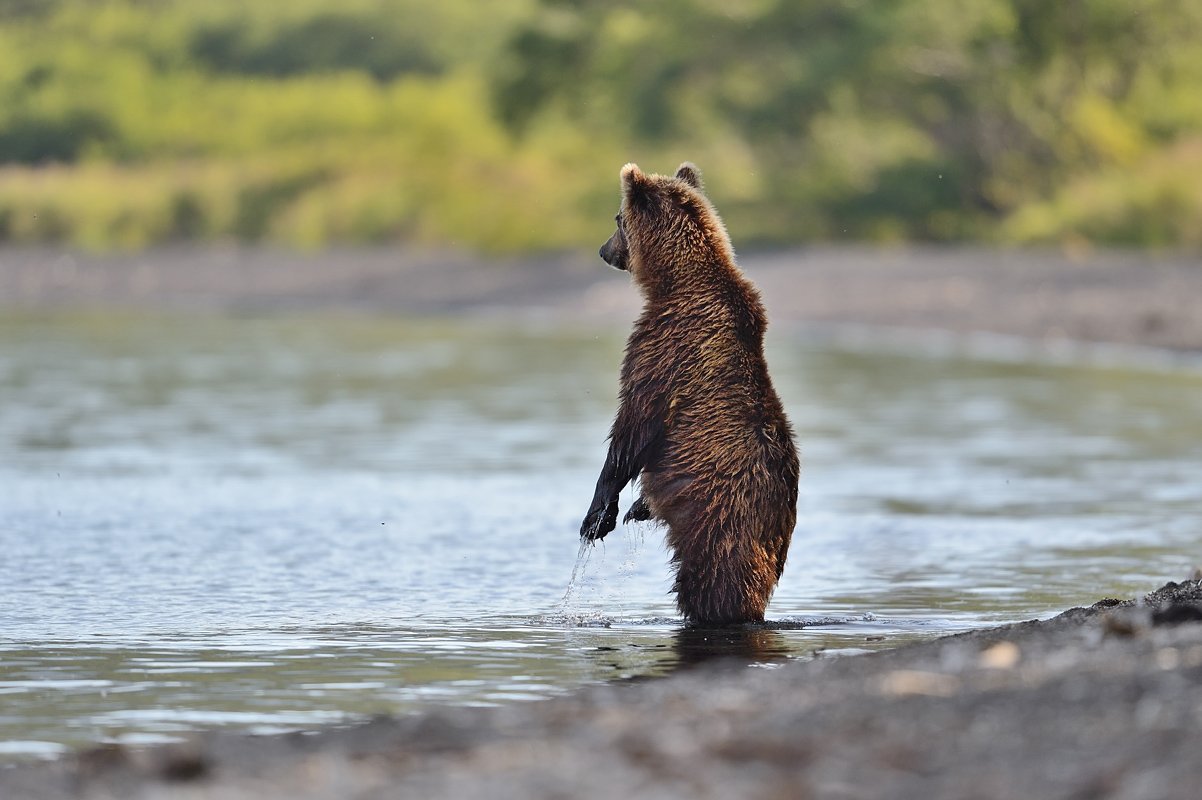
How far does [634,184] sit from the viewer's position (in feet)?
23.1

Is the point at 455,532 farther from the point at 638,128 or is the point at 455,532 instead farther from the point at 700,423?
the point at 638,128

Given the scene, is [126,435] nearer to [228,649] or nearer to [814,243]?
[228,649]

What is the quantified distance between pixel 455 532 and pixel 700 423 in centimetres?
323

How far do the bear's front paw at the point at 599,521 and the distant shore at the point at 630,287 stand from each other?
1370 centimetres

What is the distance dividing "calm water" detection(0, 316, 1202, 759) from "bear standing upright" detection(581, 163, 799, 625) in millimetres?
244

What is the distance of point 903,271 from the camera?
2583 centimetres

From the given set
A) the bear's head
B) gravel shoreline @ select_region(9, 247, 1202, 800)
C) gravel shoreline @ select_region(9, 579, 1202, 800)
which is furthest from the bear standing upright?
gravel shoreline @ select_region(9, 579, 1202, 800)

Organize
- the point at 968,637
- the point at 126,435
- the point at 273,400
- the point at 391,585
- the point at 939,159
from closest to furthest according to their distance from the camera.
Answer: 1. the point at 968,637
2. the point at 391,585
3. the point at 126,435
4. the point at 273,400
5. the point at 939,159

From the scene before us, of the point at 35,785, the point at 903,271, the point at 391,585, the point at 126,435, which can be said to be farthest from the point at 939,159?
the point at 35,785

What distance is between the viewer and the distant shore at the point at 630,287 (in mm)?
22188

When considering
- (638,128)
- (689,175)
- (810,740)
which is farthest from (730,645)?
(638,128)

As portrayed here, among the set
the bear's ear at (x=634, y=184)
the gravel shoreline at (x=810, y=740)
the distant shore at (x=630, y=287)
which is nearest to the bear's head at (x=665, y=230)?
the bear's ear at (x=634, y=184)

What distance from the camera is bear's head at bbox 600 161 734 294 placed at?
693 centimetres

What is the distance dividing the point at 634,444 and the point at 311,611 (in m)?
1.50
